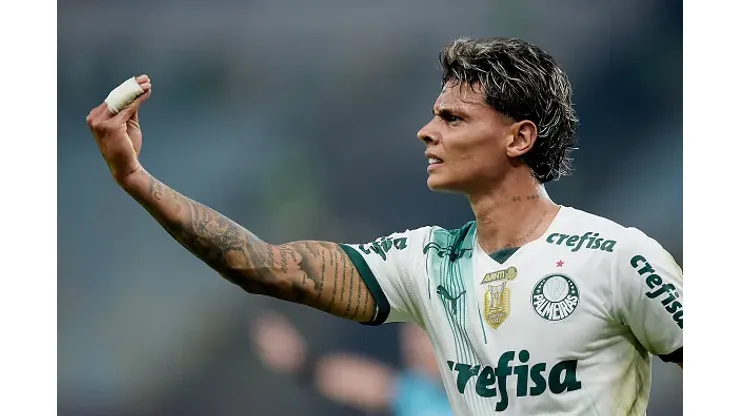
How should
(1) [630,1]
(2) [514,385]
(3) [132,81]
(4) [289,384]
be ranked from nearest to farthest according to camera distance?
1. (3) [132,81]
2. (2) [514,385]
3. (1) [630,1]
4. (4) [289,384]

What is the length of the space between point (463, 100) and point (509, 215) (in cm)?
42

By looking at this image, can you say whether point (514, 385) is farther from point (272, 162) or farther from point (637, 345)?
point (272, 162)

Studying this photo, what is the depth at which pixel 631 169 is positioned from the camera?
4453mm

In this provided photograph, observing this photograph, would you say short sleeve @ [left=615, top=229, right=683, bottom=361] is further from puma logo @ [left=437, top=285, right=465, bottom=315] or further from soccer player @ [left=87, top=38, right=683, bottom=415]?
puma logo @ [left=437, top=285, right=465, bottom=315]

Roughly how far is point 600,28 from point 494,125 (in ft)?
4.55

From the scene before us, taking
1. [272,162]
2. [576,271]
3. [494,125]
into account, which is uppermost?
[272,162]

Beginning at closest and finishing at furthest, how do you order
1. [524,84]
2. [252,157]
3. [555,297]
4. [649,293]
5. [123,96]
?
[123,96] → [649,293] → [555,297] → [524,84] → [252,157]

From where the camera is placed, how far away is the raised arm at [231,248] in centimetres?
282

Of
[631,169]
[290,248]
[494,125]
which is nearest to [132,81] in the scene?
[290,248]

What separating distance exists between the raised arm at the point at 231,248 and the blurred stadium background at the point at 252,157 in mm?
1583

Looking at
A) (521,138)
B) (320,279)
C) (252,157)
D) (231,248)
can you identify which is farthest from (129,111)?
(252,157)

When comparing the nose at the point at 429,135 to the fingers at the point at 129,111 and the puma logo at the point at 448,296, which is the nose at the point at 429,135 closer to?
the puma logo at the point at 448,296

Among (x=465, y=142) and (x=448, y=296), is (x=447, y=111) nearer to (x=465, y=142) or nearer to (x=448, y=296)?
(x=465, y=142)

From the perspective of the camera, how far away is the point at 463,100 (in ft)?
10.6
